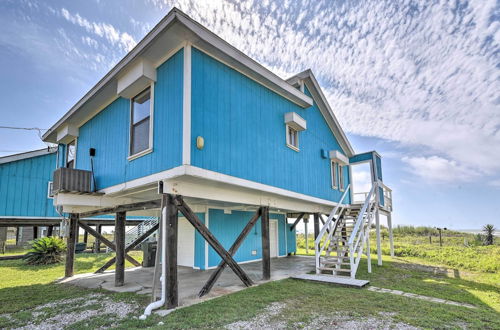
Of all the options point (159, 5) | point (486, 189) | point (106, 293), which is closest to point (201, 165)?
point (106, 293)

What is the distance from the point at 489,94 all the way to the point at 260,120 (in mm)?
8519

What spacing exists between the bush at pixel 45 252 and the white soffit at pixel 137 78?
31.0ft

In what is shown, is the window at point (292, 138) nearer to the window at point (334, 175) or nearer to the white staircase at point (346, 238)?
the white staircase at point (346, 238)

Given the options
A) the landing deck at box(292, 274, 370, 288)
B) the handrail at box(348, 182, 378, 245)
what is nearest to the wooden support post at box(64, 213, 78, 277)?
the landing deck at box(292, 274, 370, 288)

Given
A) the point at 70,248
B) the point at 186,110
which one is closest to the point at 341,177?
the point at 186,110

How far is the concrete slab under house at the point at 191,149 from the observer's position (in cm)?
565

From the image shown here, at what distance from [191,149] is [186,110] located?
28.8 inches

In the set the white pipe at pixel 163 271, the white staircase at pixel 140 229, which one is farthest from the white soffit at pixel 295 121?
the white staircase at pixel 140 229

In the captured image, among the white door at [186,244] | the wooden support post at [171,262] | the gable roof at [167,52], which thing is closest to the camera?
the wooden support post at [171,262]

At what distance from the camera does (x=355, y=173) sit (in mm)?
14633

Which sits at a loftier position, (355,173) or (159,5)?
(159,5)

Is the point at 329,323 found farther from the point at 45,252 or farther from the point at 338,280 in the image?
the point at 45,252

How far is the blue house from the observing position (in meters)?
5.71

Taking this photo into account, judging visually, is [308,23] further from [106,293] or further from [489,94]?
[106,293]
